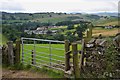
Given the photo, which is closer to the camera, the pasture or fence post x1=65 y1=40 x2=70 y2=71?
fence post x1=65 y1=40 x2=70 y2=71

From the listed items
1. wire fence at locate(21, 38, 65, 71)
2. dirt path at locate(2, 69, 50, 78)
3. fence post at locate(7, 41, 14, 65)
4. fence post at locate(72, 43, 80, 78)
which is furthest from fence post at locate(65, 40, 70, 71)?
fence post at locate(7, 41, 14, 65)

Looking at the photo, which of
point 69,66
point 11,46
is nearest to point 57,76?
point 69,66

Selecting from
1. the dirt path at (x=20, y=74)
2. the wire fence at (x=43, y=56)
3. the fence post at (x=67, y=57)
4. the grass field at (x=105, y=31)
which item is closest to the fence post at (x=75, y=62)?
the fence post at (x=67, y=57)

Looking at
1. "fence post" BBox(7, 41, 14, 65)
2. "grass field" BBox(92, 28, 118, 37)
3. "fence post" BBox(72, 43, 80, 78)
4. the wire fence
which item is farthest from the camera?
"fence post" BBox(7, 41, 14, 65)

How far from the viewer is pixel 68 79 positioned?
8422mm

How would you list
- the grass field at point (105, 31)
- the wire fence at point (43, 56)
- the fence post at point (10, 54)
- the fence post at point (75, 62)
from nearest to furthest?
1. the fence post at point (75, 62)
2. the grass field at point (105, 31)
3. the wire fence at point (43, 56)
4. the fence post at point (10, 54)

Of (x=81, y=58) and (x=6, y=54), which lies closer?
(x=81, y=58)

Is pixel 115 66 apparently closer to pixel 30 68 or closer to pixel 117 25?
pixel 117 25

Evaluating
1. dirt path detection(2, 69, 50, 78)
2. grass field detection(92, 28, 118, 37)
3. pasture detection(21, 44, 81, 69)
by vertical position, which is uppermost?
grass field detection(92, 28, 118, 37)

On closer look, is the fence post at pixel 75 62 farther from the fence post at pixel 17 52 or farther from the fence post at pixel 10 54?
the fence post at pixel 10 54

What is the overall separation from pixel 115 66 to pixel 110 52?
17.1 inches

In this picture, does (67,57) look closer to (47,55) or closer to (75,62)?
(75,62)

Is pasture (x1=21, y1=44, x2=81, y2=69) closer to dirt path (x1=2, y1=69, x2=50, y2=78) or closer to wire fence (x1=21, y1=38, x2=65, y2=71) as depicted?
wire fence (x1=21, y1=38, x2=65, y2=71)

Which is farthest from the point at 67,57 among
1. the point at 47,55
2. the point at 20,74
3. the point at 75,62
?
the point at 47,55
